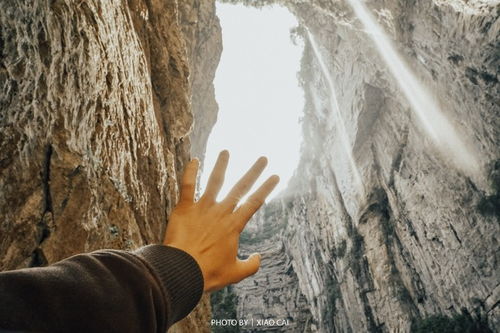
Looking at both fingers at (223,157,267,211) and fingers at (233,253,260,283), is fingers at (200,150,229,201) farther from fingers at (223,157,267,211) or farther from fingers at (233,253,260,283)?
fingers at (233,253,260,283)

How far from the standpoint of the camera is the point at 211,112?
2591 centimetres

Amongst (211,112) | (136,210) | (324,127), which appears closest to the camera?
(136,210)

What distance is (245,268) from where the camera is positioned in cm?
165

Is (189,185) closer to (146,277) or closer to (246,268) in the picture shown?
(246,268)

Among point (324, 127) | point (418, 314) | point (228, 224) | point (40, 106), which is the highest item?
point (324, 127)

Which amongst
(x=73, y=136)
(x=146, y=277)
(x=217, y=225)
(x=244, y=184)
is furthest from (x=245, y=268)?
(x=73, y=136)

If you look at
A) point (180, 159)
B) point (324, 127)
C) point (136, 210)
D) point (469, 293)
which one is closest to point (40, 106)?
point (136, 210)

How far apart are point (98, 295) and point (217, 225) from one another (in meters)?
0.77

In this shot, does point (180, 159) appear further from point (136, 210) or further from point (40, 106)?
point (40, 106)

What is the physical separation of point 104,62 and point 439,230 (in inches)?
810

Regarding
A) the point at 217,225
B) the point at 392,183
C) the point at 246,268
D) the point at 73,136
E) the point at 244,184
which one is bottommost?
the point at 246,268

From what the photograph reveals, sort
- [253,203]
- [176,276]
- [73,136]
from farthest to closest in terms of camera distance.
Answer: [73,136]
[253,203]
[176,276]

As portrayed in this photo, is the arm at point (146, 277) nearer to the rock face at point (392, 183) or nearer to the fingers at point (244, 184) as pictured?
the fingers at point (244, 184)

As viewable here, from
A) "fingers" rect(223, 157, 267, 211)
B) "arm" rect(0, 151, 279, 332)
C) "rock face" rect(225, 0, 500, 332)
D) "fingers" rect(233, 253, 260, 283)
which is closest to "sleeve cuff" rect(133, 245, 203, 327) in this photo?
"arm" rect(0, 151, 279, 332)
